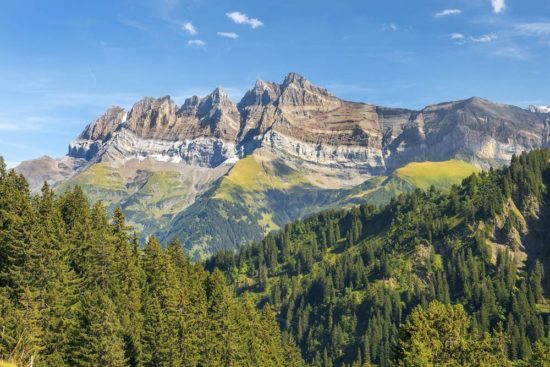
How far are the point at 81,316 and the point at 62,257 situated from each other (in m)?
9.18

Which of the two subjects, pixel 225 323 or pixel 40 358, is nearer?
pixel 40 358

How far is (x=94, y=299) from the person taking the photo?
6512 centimetres

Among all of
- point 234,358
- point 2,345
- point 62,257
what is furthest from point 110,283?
point 234,358

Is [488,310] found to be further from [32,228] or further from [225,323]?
[32,228]

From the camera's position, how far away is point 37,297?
64000 millimetres

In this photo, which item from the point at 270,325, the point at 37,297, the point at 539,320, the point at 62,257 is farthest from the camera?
the point at 539,320

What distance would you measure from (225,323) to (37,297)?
3526 centimetres

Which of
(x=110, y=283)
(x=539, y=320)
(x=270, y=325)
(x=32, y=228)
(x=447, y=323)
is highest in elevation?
(x=32, y=228)

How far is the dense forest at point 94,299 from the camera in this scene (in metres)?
62.1

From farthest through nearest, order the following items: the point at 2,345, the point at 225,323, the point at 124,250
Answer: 1. the point at 225,323
2. the point at 124,250
3. the point at 2,345

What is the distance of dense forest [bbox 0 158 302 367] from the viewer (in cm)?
6206

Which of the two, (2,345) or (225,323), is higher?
(2,345)

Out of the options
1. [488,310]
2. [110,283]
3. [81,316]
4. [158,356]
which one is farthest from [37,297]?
[488,310]

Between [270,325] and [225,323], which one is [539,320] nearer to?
[270,325]
